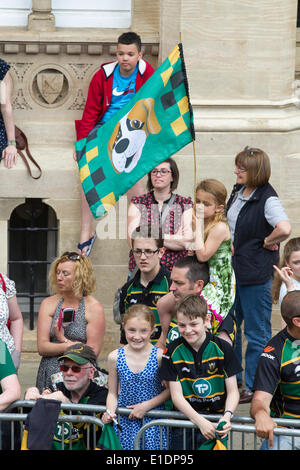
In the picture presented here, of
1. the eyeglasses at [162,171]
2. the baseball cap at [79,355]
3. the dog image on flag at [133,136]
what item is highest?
the dog image on flag at [133,136]

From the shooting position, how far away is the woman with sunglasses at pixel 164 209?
8492 millimetres

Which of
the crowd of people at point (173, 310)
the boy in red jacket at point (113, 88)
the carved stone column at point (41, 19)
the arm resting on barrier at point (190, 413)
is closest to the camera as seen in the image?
the arm resting on barrier at point (190, 413)

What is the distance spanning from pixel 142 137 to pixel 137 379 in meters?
1.91

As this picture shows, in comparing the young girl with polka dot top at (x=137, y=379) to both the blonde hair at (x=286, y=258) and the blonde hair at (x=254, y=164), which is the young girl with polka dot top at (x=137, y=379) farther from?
the blonde hair at (x=254, y=164)

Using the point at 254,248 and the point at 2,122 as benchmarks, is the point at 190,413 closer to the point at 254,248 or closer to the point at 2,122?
the point at 254,248

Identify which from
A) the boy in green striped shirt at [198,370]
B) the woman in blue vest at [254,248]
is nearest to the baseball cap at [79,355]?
the boy in green striped shirt at [198,370]

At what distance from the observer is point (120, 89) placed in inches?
386

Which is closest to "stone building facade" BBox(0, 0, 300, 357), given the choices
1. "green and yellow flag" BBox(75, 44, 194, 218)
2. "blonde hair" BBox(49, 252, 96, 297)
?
"green and yellow flag" BBox(75, 44, 194, 218)

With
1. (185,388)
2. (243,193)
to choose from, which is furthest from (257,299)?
(185,388)

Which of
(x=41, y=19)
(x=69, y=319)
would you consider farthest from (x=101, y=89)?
(x=69, y=319)

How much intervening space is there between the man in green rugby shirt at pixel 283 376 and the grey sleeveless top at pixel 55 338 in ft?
5.69

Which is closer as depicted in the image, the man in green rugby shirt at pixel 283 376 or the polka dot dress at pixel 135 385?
the man in green rugby shirt at pixel 283 376
